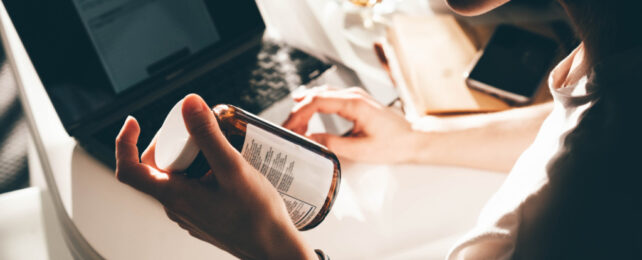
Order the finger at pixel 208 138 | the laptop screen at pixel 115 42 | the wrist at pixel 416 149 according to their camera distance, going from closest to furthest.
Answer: the finger at pixel 208 138
the laptop screen at pixel 115 42
the wrist at pixel 416 149

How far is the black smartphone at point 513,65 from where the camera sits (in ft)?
2.15

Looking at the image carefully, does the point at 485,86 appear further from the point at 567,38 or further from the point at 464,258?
the point at 464,258

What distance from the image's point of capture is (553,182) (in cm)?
38

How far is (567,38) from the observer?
70cm

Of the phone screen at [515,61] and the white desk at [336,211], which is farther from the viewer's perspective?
the phone screen at [515,61]

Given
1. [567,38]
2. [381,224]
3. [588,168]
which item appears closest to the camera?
[588,168]

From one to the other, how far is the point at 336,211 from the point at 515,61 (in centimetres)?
40

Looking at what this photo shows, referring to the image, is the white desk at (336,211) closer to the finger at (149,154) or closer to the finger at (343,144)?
the finger at (343,144)

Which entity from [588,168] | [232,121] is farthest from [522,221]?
[232,121]

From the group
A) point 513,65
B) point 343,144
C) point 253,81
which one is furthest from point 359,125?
point 513,65

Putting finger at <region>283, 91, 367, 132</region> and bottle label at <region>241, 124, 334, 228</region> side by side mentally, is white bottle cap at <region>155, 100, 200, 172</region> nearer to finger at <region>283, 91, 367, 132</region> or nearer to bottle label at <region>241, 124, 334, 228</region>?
bottle label at <region>241, 124, 334, 228</region>

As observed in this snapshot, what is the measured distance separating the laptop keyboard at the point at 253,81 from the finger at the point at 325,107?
0.24ft

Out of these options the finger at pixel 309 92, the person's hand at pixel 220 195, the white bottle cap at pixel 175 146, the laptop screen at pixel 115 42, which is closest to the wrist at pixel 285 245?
the person's hand at pixel 220 195

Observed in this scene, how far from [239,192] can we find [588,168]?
1.05ft
